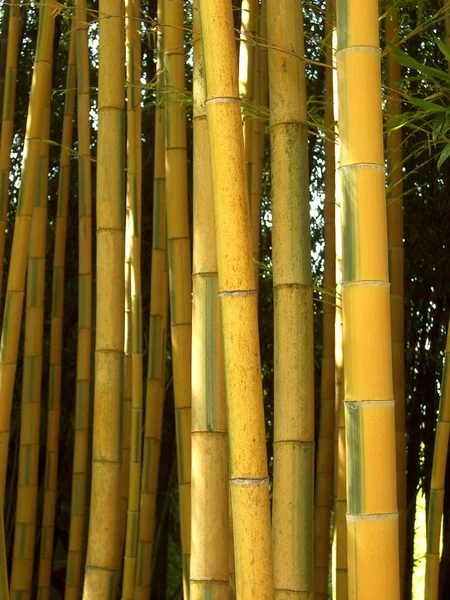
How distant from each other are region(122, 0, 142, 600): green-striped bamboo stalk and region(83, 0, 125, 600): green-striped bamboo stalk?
3.14 feet

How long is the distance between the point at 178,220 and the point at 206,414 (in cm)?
59

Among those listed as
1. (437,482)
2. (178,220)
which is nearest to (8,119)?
(178,220)

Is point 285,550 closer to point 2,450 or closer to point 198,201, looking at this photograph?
point 198,201

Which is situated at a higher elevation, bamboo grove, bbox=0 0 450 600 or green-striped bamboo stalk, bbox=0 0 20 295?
green-striped bamboo stalk, bbox=0 0 20 295

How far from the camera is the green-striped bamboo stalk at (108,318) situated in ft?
6.53

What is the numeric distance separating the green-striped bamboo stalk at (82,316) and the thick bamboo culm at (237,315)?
1923 millimetres

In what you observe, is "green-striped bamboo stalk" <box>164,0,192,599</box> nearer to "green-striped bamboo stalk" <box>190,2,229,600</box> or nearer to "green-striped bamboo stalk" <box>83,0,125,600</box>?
"green-striped bamboo stalk" <box>83,0,125,600</box>

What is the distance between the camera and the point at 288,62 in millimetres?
1629

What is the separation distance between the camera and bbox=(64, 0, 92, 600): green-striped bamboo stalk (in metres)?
3.29

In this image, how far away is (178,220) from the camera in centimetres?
203

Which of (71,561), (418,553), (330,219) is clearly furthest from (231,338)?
(418,553)

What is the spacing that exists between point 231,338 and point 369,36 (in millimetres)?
505

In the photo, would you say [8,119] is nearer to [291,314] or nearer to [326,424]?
[326,424]

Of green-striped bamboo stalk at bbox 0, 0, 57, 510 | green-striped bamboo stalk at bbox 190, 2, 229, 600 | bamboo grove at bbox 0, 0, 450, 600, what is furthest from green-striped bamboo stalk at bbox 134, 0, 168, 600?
green-striped bamboo stalk at bbox 190, 2, 229, 600
